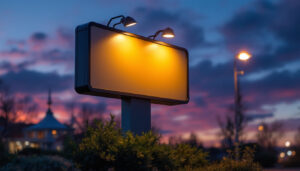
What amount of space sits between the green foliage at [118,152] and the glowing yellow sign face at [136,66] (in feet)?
4.08

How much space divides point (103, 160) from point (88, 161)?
1.20ft

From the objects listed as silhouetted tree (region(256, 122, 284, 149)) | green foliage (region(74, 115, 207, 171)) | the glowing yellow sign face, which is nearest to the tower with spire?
silhouetted tree (region(256, 122, 284, 149))

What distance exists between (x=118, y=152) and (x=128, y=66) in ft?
8.88

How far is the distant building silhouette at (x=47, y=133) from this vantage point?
68600 mm

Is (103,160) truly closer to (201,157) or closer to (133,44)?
(133,44)

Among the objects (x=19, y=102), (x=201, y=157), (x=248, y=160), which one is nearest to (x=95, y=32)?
(x=201, y=157)

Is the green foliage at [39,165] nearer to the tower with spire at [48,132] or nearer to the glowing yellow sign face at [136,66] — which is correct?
the glowing yellow sign face at [136,66]

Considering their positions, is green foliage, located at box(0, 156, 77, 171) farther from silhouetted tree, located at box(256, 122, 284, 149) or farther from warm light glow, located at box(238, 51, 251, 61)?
silhouetted tree, located at box(256, 122, 284, 149)

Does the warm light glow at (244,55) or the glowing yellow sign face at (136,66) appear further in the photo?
the warm light glow at (244,55)

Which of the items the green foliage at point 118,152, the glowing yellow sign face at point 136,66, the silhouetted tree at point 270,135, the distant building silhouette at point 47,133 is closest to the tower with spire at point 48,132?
the distant building silhouette at point 47,133

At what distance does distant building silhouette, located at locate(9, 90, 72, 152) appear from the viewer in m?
68.6

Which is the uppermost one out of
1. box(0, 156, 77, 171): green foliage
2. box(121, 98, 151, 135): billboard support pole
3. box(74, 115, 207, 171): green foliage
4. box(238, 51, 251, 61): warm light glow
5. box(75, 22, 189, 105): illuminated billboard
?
box(238, 51, 251, 61): warm light glow

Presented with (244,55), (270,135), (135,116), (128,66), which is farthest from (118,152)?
(270,135)

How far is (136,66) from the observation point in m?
12.0
